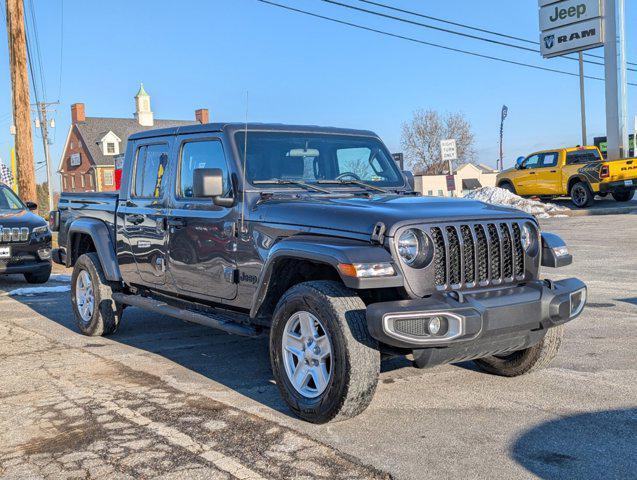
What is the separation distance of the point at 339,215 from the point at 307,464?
1541mm

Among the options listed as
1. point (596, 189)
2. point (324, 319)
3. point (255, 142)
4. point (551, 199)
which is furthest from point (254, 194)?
point (551, 199)

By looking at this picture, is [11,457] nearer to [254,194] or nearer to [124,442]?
[124,442]

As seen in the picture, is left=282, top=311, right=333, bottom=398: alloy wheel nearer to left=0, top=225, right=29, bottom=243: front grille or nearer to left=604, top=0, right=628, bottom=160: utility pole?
left=0, top=225, right=29, bottom=243: front grille

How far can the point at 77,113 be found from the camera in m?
72.1

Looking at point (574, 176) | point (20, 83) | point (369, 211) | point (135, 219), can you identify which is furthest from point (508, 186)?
point (369, 211)

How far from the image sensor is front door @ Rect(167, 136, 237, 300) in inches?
209

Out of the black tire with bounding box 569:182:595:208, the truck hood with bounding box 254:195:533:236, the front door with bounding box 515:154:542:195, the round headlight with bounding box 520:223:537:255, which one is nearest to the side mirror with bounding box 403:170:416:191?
the truck hood with bounding box 254:195:533:236

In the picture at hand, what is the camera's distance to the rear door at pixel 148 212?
615 cm

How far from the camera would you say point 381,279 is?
402cm

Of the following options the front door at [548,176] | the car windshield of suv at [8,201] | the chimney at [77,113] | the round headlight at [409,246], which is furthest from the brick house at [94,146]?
the round headlight at [409,246]

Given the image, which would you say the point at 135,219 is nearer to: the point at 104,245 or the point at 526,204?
the point at 104,245

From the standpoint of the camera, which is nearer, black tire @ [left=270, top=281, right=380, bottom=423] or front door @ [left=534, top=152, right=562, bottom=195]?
black tire @ [left=270, top=281, right=380, bottom=423]

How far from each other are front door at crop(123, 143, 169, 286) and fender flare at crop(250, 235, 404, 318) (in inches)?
65.0

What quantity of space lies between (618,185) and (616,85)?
18.0 ft
